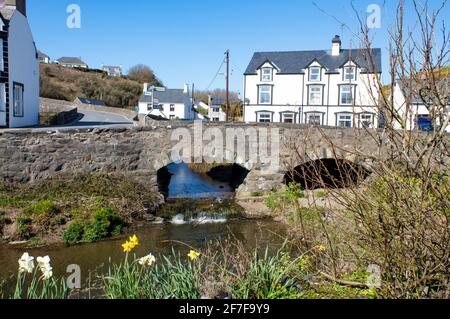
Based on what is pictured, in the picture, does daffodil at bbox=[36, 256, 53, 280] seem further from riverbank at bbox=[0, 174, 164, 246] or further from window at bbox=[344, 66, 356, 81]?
riverbank at bbox=[0, 174, 164, 246]

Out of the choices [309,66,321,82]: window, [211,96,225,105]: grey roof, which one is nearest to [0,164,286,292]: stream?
Result: [309,66,321,82]: window

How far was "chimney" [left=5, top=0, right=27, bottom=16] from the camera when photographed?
19.3 meters

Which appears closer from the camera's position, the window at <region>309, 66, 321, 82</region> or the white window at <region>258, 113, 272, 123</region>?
the window at <region>309, 66, 321, 82</region>

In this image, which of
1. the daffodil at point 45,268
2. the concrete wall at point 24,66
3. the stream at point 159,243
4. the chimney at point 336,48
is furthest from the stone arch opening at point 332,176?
the chimney at point 336,48

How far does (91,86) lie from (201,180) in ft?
156

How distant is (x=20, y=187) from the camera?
12188 mm

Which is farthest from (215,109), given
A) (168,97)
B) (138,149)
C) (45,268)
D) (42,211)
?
(45,268)

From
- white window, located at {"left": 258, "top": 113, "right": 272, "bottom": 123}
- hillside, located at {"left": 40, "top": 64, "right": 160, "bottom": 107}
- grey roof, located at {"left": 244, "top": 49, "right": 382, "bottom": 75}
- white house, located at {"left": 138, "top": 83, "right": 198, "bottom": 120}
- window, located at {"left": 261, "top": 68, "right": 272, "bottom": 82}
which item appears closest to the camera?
grey roof, located at {"left": 244, "top": 49, "right": 382, "bottom": 75}

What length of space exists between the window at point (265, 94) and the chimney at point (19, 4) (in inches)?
718

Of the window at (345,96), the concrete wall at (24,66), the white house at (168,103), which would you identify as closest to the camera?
the concrete wall at (24,66)

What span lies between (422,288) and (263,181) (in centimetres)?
1120

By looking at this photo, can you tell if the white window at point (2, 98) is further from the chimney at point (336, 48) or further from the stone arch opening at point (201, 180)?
the chimney at point (336, 48)

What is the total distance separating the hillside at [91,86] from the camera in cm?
5986
